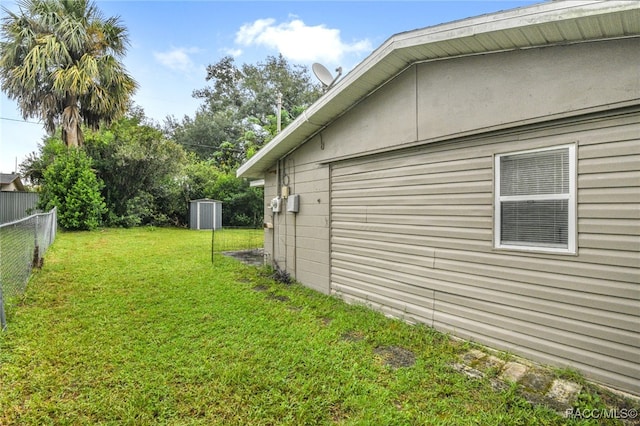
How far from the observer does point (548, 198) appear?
275 cm

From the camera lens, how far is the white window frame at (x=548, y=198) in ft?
8.55

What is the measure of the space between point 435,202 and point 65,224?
13799 millimetres

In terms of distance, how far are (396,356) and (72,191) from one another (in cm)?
1347

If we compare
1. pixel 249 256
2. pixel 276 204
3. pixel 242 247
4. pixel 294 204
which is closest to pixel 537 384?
pixel 294 204

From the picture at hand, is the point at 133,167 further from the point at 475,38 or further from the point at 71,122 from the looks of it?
the point at 475,38

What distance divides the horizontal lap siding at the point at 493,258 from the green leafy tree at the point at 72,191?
1175cm

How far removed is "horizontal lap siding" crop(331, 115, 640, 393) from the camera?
240 centimetres

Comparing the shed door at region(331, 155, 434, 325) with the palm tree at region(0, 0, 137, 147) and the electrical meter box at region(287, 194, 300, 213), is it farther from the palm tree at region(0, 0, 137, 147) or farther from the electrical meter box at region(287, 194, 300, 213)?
the palm tree at region(0, 0, 137, 147)

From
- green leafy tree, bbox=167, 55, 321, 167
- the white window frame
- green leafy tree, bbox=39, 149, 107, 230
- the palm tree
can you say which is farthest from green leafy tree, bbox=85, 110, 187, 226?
the white window frame

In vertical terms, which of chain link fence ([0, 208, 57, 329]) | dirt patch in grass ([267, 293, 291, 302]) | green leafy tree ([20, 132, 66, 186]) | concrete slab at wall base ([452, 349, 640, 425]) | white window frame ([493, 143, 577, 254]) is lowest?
dirt patch in grass ([267, 293, 291, 302])

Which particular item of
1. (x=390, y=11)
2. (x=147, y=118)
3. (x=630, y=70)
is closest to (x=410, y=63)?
(x=630, y=70)

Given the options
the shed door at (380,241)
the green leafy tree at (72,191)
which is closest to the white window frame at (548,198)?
the shed door at (380,241)

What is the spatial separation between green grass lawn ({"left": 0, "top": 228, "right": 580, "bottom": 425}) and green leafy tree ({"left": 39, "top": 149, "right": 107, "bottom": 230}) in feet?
27.6

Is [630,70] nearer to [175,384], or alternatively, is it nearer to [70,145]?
[175,384]
